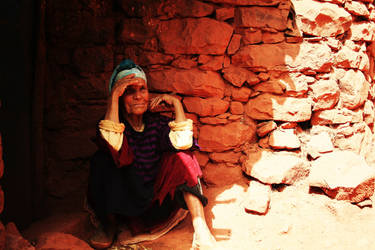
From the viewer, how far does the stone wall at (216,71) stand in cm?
318

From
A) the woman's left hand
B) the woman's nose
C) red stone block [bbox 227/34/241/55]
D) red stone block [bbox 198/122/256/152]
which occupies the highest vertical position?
red stone block [bbox 227/34/241/55]

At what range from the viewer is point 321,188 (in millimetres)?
3066

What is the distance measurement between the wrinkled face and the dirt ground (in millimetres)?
1078

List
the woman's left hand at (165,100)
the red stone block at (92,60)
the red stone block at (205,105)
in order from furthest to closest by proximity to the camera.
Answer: the red stone block at (205,105) < the red stone block at (92,60) < the woman's left hand at (165,100)

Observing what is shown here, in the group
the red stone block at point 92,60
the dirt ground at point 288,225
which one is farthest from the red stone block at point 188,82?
the dirt ground at point 288,225

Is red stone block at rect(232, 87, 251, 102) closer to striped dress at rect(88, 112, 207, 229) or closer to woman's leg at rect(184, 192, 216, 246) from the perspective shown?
striped dress at rect(88, 112, 207, 229)

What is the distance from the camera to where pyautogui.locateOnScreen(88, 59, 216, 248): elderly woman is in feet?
8.07

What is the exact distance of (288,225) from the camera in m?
2.68

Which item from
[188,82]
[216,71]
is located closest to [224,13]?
[216,71]

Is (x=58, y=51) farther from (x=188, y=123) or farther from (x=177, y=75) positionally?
(x=188, y=123)

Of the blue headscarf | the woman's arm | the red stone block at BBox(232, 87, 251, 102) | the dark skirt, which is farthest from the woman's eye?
the red stone block at BBox(232, 87, 251, 102)

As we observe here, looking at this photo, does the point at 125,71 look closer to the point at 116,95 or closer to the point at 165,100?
the point at 116,95

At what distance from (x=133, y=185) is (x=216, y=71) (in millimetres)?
1475

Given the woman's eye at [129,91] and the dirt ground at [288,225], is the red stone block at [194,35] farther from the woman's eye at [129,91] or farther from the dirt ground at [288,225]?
the dirt ground at [288,225]
